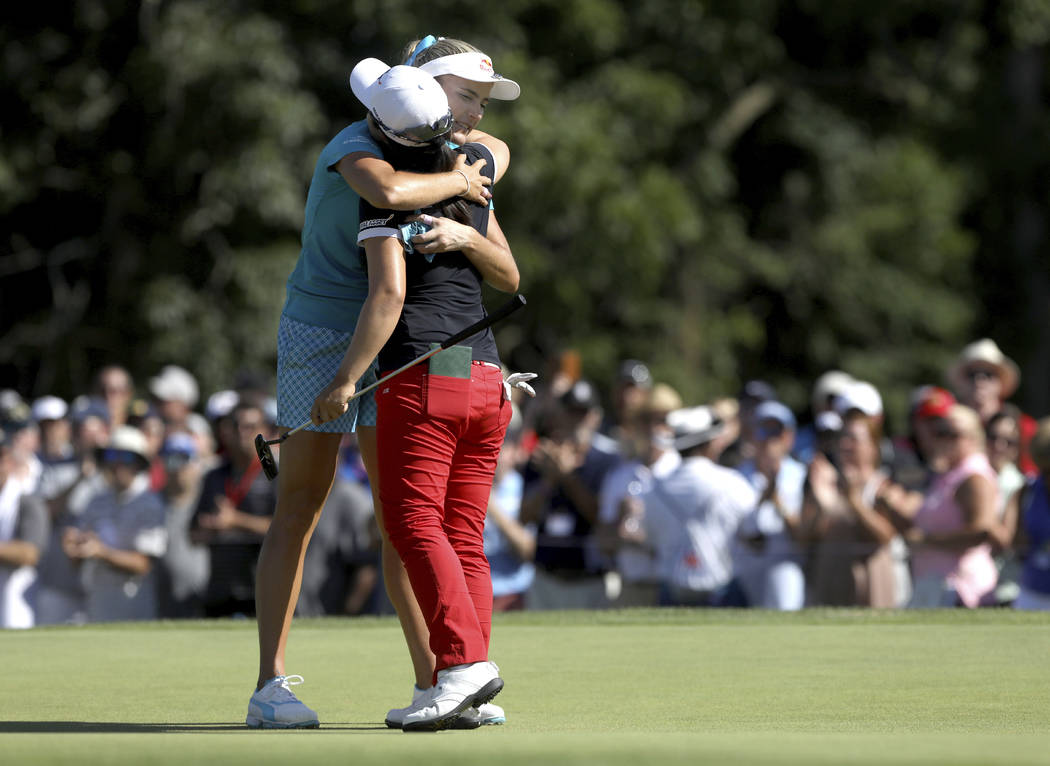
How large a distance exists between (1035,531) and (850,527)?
103 centimetres

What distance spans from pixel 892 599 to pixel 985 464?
861mm

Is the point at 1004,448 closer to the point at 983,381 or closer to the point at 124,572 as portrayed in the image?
the point at 983,381

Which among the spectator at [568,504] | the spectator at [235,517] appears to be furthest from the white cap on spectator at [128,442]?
the spectator at [568,504]

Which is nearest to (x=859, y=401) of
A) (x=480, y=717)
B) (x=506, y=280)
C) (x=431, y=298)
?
(x=506, y=280)

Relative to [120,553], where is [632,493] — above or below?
above

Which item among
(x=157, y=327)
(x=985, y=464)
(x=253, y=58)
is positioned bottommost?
(x=985, y=464)

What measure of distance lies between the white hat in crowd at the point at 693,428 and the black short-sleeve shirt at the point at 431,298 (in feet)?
17.8

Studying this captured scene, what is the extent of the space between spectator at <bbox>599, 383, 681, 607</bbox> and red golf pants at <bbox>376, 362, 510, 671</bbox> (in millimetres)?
5178

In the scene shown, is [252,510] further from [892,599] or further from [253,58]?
[253,58]

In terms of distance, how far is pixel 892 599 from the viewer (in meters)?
9.95

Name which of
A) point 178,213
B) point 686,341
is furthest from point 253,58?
point 686,341

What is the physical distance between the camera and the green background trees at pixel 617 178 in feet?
61.3

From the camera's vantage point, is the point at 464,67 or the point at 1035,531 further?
the point at 1035,531

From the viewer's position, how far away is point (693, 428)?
1076 centimetres
